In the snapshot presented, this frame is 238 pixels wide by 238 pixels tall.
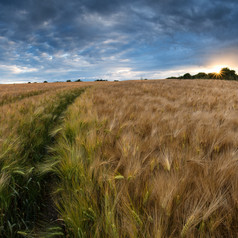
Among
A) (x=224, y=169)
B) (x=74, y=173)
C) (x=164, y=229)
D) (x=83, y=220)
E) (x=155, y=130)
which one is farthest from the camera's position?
(x=155, y=130)

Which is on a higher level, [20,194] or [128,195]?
[128,195]

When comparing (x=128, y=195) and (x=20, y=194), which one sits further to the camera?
(x=20, y=194)

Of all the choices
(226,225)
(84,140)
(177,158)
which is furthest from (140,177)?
(84,140)

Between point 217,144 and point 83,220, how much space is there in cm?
136

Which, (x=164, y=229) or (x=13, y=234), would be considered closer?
(x=164, y=229)

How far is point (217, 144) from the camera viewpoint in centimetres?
145

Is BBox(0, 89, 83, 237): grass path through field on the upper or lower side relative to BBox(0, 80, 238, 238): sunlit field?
lower

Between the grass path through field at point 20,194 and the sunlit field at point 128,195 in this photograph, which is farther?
the grass path through field at point 20,194

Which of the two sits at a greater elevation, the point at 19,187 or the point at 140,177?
the point at 140,177

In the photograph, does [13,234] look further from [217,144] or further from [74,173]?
[217,144]

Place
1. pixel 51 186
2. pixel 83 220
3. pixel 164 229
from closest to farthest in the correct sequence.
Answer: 1. pixel 164 229
2. pixel 83 220
3. pixel 51 186

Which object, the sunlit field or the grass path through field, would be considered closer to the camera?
the sunlit field

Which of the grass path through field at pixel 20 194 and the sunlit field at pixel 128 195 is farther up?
the sunlit field at pixel 128 195

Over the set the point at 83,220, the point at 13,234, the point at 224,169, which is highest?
the point at 224,169
